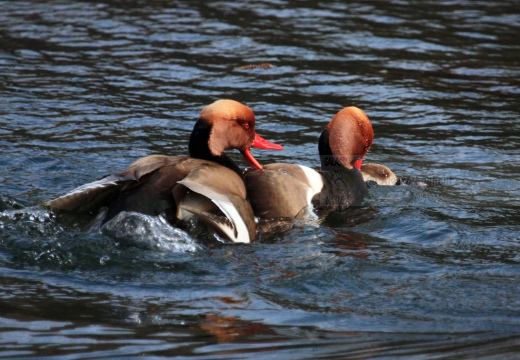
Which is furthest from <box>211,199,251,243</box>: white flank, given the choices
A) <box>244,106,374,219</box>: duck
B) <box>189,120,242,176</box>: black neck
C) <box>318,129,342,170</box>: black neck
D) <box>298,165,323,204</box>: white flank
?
<box>318,129,342,170</box>: black neck

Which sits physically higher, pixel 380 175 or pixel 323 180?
pixel 323 180

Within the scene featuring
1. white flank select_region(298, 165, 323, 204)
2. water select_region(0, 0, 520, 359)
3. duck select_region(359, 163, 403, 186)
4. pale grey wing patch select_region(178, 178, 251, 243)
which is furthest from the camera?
duck select_region(359, 163, 403, 186)

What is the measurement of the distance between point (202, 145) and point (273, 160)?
1987 millimetres

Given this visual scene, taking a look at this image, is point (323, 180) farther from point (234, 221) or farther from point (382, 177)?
point (234, 221)

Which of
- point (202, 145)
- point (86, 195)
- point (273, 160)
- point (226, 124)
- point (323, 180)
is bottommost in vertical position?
point (273, 160)

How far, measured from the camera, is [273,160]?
26.8 feet

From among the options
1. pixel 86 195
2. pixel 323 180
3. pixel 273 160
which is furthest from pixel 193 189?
pixel 273 160

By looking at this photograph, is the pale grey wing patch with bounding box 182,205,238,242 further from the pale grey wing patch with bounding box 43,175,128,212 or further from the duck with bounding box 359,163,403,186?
the duck with bounding box 359,163,403,186

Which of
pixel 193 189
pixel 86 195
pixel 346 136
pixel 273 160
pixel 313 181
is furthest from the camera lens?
pixel 273 160

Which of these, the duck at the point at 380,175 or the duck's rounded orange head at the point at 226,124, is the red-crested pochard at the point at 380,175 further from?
the duck's rounded orange head at the point at 226,124

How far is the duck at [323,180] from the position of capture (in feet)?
20.7

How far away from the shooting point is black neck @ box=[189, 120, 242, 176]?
Result: 20.4 ft

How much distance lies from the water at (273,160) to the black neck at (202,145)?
74 centimetres

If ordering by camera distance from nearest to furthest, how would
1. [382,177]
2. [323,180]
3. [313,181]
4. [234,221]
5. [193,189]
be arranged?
[193,189] < [234,221] < [313,181] < [323,180] < [382,177]
